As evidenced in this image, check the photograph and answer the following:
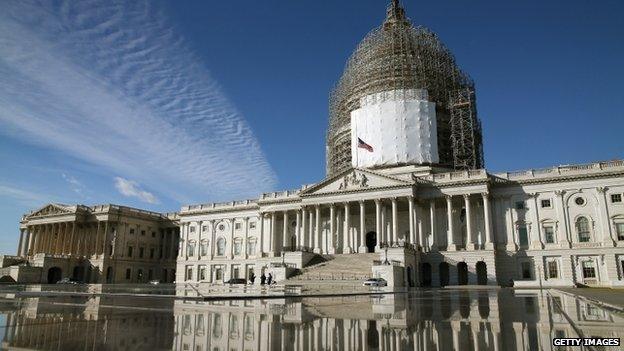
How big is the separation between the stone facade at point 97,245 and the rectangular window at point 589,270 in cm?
7153

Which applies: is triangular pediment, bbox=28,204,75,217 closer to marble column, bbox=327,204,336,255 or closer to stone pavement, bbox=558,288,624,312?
marble column, bbox=327,204,336,255

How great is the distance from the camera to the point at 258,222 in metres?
77.3

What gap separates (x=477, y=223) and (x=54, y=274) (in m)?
72.9

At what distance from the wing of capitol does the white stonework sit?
0.52ft

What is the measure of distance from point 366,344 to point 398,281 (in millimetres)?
40075

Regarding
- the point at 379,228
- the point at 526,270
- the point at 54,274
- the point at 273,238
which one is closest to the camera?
the point at 526,270

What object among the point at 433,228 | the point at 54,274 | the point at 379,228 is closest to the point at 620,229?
the point at 433,228

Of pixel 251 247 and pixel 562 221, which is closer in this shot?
pixel 562 221

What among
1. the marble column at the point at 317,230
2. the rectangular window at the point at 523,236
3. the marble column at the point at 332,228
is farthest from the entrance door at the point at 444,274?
the marble column at the point at 317,230

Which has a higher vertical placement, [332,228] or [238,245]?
[332,228]

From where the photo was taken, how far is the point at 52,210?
88.5m

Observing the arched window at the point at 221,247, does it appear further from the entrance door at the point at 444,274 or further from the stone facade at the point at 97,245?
the entrance door at the point at 444,274

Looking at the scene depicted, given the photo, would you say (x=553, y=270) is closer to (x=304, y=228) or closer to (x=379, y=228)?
(x=379, y=228)

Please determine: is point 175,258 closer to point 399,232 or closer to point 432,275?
point 399,232
